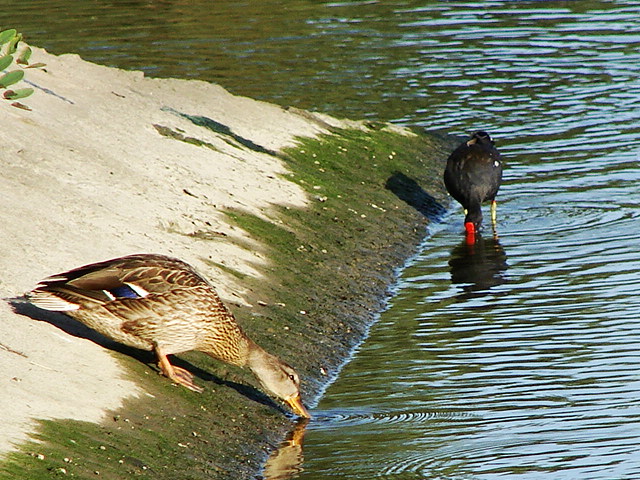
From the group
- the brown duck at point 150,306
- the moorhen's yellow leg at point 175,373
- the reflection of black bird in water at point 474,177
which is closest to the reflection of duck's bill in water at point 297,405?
the brown duck at point 150,306

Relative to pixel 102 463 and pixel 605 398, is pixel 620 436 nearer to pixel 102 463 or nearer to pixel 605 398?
pixel 605 398

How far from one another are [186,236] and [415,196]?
6.45 metres

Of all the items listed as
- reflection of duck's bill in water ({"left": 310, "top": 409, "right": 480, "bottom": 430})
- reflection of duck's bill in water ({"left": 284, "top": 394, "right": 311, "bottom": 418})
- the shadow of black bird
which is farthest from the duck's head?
the shadow of black bird

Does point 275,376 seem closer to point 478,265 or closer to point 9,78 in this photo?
point 9,78

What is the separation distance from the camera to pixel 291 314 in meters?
12.4

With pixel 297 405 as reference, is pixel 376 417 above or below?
below

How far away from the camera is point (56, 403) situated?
8688 mm

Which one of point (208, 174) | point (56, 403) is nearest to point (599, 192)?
point (208, 174)

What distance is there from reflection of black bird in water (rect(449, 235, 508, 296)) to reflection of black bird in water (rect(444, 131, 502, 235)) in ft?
1.13

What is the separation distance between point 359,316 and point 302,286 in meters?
0.70

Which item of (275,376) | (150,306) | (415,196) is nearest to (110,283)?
(150,306)

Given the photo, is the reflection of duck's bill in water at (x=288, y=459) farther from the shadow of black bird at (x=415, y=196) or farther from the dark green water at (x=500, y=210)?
the shadow of black bird at (x=415, y=196)

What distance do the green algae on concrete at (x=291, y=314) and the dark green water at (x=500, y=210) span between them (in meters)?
0.44

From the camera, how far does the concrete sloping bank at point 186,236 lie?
885 cm
